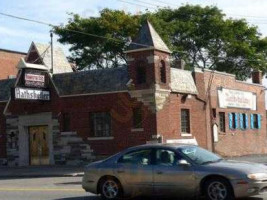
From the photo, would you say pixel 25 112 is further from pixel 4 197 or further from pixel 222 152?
pixel 4 197

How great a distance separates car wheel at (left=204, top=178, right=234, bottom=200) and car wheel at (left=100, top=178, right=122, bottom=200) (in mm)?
2372

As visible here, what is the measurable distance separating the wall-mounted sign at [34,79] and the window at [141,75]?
5621 millimetres

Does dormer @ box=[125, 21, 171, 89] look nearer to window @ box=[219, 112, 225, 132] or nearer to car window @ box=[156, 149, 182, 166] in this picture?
window @ box=[219, 112, 225, 132]

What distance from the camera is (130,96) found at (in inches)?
1147

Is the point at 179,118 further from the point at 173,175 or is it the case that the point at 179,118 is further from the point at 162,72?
the point at 173,175

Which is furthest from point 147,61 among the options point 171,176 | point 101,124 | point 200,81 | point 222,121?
point 171,176

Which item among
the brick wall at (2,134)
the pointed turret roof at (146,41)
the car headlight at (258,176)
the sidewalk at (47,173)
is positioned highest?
the pointed turret roof at (146,41)

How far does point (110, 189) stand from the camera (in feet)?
45.7

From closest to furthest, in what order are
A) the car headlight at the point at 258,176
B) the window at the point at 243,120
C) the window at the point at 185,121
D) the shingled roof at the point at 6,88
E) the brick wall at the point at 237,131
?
the car headlight at the point at 258,176 → the window at the point at 185,121 → the shingled roof at the point at 6,88 → the brick wall at the point at 237,131 → the window at the point at 243,120

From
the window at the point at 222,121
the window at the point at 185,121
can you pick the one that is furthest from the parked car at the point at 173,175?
the window at the point at 222,121

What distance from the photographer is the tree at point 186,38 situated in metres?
50.5

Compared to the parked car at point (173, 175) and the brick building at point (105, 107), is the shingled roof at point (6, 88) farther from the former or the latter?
the parked car at point (173, 175)

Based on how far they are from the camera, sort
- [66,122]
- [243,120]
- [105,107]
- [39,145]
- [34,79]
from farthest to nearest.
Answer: [243,120] → [39,145] → [66,122] → [34,79] → [105,107]

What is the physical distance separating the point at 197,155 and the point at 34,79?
18.4m
